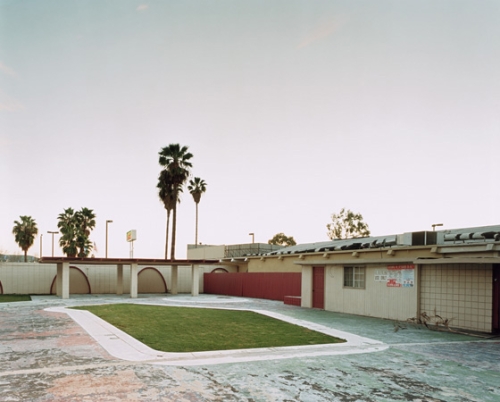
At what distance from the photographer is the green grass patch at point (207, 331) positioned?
12351 mm

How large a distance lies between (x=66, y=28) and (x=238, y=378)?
1551 centimetres

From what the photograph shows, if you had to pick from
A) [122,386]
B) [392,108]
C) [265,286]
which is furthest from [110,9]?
[265,286]

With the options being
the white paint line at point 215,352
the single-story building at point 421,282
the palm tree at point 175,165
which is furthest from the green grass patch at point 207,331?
the palm tree at point 175,165

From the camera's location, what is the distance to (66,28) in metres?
18.1

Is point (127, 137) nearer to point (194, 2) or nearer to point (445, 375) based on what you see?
point (194, 2)

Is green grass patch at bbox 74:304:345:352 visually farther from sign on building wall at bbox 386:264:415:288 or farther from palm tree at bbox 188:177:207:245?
palm tree at bbox 188:177:207:245

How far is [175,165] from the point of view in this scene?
144 feet

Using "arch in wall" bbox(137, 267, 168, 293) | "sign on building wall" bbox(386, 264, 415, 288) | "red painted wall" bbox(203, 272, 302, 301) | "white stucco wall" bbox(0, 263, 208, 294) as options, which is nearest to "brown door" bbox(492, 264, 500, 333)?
"sign on building wall" bbox(386, 264, 415, 288)

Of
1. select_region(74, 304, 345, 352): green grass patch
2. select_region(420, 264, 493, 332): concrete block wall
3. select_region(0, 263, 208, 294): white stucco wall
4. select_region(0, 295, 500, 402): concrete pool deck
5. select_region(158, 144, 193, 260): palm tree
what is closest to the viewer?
select_region(0, 295, 500, 402): concrete pool deck

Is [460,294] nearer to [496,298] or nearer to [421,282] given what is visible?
[496,298]

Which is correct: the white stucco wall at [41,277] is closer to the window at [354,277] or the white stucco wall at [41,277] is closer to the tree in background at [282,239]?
the window at [354,277]

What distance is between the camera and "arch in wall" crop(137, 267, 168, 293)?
40572 mm

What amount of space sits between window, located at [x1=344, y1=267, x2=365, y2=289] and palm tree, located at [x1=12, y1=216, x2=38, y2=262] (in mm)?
55289

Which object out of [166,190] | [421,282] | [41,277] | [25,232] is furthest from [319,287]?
[25,232]
